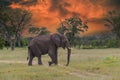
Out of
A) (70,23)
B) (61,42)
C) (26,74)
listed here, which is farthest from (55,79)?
(70,23)

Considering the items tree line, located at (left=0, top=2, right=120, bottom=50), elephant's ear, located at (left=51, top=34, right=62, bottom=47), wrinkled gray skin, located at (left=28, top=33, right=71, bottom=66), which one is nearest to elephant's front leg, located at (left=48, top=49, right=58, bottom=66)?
wrinkled gray skin, located at (left=28, top=33, right=71, bottom=66)

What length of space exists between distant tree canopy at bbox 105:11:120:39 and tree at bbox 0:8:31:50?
26.5m

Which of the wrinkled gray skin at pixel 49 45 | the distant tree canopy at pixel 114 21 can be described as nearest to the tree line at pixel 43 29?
the distant tree canopy at pixel 114 21

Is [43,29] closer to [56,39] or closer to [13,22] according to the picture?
[13,22]

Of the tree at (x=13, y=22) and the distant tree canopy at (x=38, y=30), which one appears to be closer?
the tree at (x=13, y=22)

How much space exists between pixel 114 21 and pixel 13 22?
32.4 meters

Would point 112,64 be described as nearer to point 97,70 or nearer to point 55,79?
point 97,70

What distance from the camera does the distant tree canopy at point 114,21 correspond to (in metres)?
98.3

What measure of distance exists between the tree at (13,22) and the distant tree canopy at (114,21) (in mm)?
26498

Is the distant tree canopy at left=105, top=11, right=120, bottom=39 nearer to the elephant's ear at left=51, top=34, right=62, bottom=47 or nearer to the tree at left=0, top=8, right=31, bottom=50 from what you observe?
the tree at left=0, top=8, right=31, bottom=50

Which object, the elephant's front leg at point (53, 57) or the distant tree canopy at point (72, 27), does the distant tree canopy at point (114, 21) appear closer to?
the distant tree canopy at point (72, 27)

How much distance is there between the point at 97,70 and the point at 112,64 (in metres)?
3.25

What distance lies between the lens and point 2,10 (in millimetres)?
78125

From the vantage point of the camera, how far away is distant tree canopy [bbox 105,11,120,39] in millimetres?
98338
